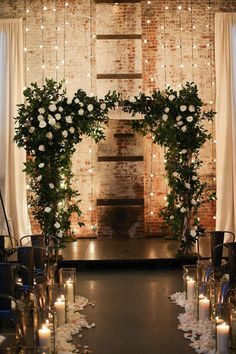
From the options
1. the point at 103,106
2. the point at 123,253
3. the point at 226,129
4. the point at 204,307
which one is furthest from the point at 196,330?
the point at 226,129

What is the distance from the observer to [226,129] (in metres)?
10.5

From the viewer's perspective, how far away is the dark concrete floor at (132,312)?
5070 mm

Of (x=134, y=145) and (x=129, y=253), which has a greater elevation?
(x=134, y=145)

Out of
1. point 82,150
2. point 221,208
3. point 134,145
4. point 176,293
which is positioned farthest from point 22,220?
point 176,293

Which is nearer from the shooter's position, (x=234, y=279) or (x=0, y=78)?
(x=234, y=279)

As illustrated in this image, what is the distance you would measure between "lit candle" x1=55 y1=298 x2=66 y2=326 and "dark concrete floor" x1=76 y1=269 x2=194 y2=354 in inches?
10.0

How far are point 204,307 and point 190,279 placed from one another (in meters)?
0.88

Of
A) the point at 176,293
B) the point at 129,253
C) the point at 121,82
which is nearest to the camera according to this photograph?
the point at 176,293

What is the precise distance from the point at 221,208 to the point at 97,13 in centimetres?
420

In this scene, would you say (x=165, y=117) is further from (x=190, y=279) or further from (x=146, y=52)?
(x=190, y=279)

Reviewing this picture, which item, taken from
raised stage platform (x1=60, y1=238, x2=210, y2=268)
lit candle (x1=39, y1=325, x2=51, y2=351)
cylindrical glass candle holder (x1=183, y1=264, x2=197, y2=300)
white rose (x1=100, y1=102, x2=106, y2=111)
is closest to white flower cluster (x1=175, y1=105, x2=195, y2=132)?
white rose (x1=100, y1=102, x2=106, y2=111)

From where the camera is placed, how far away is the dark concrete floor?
5070mm

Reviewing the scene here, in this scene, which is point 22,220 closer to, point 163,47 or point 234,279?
point 163,47

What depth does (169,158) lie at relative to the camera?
9.51 m
